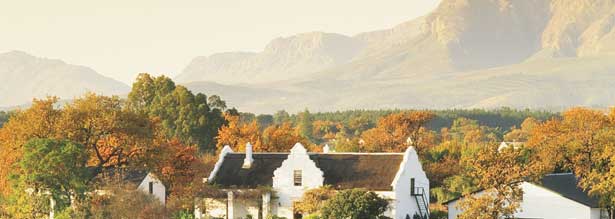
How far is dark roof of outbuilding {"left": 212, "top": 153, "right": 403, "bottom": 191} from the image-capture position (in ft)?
194

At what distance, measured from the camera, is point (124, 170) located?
6488 centimetres

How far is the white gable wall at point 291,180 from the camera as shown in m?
60.1

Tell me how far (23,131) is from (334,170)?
18133 millimetres

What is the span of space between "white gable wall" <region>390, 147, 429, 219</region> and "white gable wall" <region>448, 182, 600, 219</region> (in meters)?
2.56

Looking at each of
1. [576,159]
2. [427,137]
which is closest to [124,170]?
[576,159]

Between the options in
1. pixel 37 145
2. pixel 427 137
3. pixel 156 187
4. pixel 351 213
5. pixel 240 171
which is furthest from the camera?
pixel 427 137

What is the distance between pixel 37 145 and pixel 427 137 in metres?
48.8

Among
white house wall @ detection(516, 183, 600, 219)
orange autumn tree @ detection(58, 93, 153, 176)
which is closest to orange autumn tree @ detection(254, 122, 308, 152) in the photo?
orange autumn tree @ detection(58, 93, 153, 176)

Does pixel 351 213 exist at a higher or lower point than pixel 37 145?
lower

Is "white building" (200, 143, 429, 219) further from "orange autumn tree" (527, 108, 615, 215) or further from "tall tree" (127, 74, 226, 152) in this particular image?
"tall tree" (127, 74, 226, 152)

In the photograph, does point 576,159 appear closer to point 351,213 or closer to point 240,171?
point 351,213

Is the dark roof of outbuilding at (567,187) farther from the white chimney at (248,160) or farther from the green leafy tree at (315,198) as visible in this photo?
the white chimney at (248,160)

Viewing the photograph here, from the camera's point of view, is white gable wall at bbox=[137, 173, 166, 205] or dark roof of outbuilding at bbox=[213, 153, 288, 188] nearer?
dark roof of outbuilding at bbox=[213, 153, 288, 188]

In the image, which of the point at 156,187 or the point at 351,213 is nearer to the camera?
the point at 351,213
